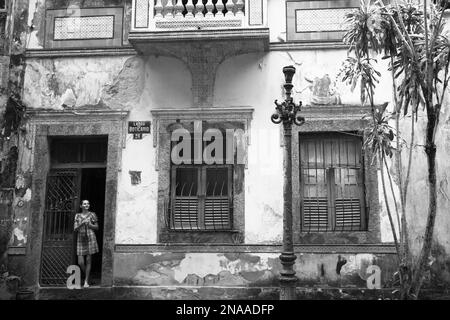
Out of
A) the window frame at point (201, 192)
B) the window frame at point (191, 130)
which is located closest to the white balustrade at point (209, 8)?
the window frame at point (191, 130)

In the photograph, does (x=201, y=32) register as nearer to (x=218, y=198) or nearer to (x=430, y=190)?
(x=218, y=198)

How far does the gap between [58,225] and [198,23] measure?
4.94 meters

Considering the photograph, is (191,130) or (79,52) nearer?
(191,130)

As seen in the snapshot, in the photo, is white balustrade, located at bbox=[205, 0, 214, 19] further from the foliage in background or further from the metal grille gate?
the metal grille gate

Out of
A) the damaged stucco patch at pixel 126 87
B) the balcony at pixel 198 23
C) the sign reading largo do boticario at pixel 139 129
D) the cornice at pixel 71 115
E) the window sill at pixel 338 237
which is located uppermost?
the balcony at pixel 198 23

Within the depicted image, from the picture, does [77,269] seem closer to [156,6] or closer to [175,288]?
[175,288]

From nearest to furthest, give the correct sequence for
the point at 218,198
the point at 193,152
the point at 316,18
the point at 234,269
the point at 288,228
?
the point at 288,228 → the point at 234,269 → the point at 218,198 → the point at 193,152 → the point at 316,18

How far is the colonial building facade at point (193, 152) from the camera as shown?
9703 mm

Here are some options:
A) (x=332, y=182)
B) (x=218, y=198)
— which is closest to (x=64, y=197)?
(x=218, y=198)

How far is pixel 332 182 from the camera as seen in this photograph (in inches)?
396

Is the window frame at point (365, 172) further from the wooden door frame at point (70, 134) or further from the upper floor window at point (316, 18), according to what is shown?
the wooden door frame at point (70, 134)

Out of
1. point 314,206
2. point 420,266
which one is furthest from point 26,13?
point 420,266

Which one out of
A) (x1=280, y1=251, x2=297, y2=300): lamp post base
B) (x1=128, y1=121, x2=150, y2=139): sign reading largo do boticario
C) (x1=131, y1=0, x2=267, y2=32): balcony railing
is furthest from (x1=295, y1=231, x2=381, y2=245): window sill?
(x1=131, y1=0, x2=267, y2=32): balcony railing

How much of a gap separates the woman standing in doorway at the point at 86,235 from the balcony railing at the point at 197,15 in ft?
12.2
